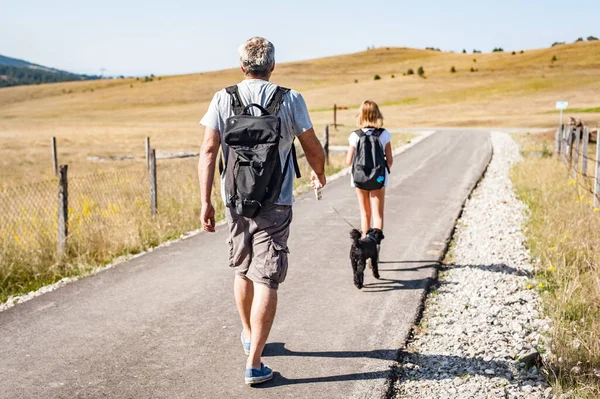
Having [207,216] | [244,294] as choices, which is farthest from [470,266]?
[207,216]

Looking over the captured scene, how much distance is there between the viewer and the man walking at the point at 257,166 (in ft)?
12.3

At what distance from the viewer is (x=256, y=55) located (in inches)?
149

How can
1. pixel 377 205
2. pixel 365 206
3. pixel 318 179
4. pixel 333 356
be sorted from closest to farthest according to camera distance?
pixel 318 179 → pixel 333 356 → pixel 377 205 → pixel 365 206

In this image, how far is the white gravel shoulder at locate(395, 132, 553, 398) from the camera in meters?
4.09

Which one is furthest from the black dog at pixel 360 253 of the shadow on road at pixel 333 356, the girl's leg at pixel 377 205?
the shadow on road at pixel 333 356

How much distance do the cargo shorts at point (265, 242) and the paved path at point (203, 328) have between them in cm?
77

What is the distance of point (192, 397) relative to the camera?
3877mm

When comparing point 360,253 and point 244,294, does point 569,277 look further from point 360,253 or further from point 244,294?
point 244,294

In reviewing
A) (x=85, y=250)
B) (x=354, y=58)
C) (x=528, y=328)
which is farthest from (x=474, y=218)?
(x=354, y=58)

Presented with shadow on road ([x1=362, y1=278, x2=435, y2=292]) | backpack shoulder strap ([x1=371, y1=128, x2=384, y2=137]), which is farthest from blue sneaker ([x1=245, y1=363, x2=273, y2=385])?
backpack shoulder strap ([x1=371, y1=128, x2=384, y2=137])

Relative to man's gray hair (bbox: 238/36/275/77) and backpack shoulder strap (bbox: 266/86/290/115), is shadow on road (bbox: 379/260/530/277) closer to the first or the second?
backpack shoulder strap (bbox: 266/86/290/115)

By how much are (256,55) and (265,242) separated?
3.82 ft

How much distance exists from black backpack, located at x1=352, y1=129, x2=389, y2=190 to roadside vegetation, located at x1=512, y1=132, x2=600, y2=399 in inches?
74.8

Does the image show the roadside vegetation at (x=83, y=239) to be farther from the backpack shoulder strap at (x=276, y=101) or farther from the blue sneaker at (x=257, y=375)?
the backpack shoulder strap at (x=276, y=101)
